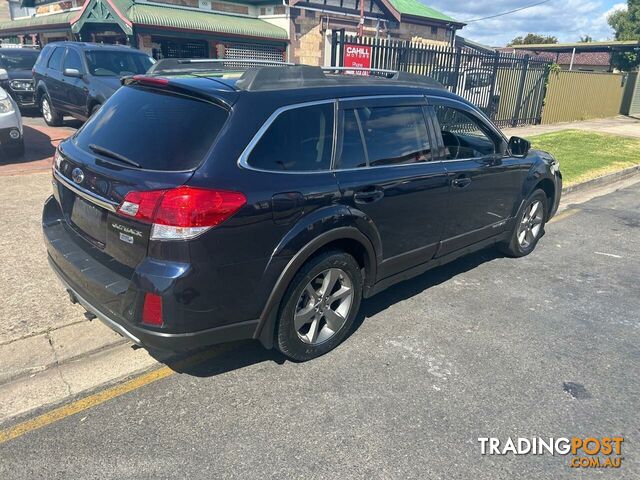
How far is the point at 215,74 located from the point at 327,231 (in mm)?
1337

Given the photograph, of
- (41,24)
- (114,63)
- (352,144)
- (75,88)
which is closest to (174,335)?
(352,144)

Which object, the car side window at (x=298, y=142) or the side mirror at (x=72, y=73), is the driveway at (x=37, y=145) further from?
the car side window at (x=298, y=142)

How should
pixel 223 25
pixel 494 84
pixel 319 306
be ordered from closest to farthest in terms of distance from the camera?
pixel 319 306, pixel 494 84, pixel 223 25

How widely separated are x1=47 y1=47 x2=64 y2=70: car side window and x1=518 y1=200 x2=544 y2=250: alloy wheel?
9.93 metres

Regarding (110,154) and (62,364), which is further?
(62,364)

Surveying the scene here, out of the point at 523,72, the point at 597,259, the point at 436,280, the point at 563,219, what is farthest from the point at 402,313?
the point at 523,72

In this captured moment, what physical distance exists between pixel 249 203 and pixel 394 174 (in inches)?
50.9

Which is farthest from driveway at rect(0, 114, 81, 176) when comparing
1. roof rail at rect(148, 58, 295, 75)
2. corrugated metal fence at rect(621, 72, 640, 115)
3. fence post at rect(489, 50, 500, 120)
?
corrugated metal fence at rect(621, 72, 640, 115)

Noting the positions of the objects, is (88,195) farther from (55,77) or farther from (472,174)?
(55,77)

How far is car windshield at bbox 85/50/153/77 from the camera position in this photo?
32.9 ft

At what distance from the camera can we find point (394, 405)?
9.78ft

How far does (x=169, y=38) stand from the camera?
1936 cm

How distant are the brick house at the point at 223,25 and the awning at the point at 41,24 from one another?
50 mm

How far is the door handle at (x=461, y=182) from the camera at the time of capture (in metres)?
4.10
